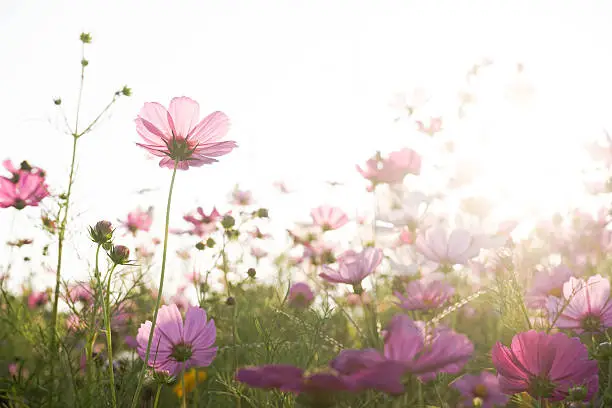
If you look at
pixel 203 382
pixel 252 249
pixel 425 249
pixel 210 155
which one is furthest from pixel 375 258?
pixel 252 249

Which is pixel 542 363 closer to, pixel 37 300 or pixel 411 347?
pixel 411 347

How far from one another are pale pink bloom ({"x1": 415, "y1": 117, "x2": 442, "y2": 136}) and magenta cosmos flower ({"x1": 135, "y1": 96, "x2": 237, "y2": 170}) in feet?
5.12

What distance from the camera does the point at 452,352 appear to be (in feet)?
1.45

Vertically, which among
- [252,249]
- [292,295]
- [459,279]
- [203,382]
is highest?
[252,249]

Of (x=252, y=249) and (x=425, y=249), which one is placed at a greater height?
(x=252, y=249)

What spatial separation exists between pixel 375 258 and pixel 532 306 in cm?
55

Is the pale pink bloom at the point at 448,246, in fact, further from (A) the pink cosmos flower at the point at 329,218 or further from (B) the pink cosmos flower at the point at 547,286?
(A) the pink cosmos flower at the point at 329,218

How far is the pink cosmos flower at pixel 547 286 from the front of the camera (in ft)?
4.03

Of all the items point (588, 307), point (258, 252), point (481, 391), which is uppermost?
point (258, 252)

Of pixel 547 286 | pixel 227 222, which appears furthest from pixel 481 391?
pixel 227 222

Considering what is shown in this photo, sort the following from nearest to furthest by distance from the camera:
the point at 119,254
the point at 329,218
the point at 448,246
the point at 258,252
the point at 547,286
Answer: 1. the point at 119,254
2. the point at 547,286
3. the point at 448,246
4. the point at 329,218
5. the point at 258,252

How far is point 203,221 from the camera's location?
187cm

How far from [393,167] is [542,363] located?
1.21m

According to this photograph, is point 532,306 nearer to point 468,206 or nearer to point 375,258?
point 375,258
